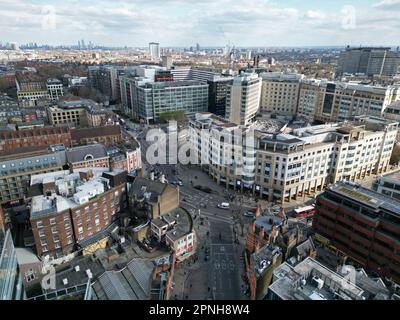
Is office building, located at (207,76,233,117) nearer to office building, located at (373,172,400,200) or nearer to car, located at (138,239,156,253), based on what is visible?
office building, located at (373,172,400,200)

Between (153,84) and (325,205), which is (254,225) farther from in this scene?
(153,84)

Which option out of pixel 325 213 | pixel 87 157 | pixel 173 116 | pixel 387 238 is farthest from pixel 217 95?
pixel 387 238

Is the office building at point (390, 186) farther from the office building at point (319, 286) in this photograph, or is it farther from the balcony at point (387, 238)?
the office building at point (319, 286)

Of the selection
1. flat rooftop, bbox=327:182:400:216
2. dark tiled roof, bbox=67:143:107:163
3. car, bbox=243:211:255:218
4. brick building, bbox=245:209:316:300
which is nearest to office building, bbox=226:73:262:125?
car, bbox=243:211:255:218

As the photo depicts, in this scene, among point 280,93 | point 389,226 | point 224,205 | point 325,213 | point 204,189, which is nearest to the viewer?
point 389,226

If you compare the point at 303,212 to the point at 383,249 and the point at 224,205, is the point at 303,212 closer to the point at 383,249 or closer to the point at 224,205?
the point at 224,205
